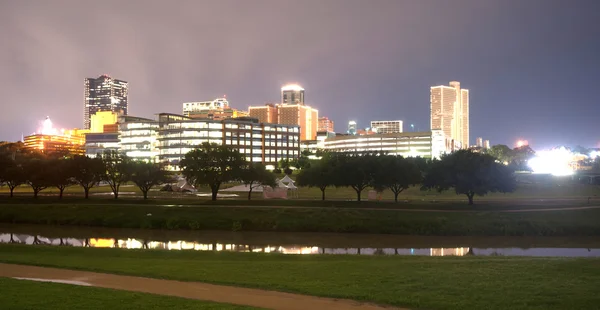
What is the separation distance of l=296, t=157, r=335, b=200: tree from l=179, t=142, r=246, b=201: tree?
10254 mm

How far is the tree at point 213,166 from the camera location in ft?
245

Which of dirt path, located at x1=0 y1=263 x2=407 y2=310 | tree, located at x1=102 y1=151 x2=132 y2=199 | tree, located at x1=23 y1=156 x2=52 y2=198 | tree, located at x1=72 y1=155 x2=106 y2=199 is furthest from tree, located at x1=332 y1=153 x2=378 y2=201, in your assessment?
dirt path, located at x1=0 y1=263 x2=407 y2=310

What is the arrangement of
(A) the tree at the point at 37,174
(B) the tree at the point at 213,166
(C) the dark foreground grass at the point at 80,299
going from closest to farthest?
(C) the dark foreground grass at the point at 80,299
(B) the tree at the point at 213,166
(A) the tree at the point at 37,174

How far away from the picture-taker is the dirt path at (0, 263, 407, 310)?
647 inches

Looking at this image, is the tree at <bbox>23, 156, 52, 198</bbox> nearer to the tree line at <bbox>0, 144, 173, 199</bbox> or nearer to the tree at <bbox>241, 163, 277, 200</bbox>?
the tree line at <bbox>0, 144, 173, 199</bbox>

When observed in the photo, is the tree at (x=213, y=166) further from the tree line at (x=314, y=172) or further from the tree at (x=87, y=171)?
the tree at (x=87, y=171)

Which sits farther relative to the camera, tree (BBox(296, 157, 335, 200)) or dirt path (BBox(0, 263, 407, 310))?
tree (BBox(296, 157, 335, 200))

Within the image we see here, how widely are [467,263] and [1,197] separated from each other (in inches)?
3243

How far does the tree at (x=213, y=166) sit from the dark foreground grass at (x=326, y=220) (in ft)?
37.0

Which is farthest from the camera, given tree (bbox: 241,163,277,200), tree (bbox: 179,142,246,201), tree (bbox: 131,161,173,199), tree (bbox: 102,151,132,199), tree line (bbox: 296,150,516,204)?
tree (bbox: 102,151,132,199)

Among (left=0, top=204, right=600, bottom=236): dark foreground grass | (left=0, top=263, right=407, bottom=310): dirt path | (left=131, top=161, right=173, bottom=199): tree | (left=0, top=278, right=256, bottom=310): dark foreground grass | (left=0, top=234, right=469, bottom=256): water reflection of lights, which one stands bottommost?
(left=0, top=234, right=469, bottom=256): water reflection of lights

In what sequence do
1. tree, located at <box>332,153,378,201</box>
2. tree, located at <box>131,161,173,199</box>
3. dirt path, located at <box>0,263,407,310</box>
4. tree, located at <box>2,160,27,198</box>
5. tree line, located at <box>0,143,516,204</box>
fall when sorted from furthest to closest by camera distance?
1. tree, located at <box>2,160,27,198</box>
2. tree, located at <box>131,161,173,199</box>
3. tree, located at <box>332,153,378,201</box>
4. tree line, located at <box>0,143,516,204</box>
5. dirt path, located at <box>0,263,407,310</box>

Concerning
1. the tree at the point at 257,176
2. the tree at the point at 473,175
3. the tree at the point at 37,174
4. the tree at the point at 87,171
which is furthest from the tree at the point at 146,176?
the tree at the point at 473,175

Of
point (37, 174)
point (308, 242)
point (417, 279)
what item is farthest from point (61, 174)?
point (417, 279)
